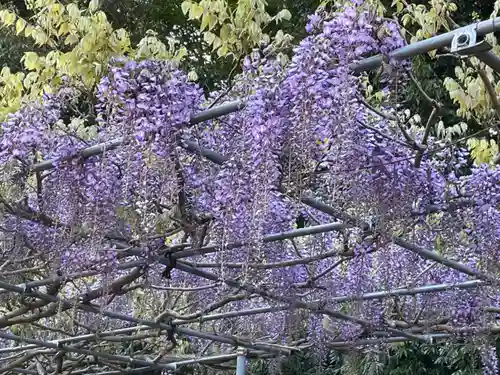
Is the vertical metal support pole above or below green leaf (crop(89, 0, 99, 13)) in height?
below

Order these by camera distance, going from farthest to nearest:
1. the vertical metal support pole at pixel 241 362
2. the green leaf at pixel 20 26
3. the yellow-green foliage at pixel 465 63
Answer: the vertical metal support pole at pixel 241 362
the green leaf at pixel 20 26
the yellow-green foliage at pixel 465 63

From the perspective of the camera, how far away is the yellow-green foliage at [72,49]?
273cm

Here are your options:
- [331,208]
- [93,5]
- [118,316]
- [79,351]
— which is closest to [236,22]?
[93,5]

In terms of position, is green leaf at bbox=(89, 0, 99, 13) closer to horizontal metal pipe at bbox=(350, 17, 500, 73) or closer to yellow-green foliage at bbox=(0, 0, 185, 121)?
yellow-green foliage at bbox=(0, 0, 185, 121)

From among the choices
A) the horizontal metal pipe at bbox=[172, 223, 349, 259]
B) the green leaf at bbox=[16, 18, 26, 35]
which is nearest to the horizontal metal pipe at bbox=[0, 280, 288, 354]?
the horizontal metal pipe at bbox=[172, 223, 349, 259]

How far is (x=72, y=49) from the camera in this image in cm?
291

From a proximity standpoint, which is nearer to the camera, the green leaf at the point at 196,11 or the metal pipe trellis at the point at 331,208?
the metal pipe trellis at the point at 331,208

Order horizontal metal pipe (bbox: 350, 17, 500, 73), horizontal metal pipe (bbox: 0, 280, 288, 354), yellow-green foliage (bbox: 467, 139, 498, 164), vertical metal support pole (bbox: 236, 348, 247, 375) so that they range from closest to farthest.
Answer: horizontal metal pipe (bbox: 350, 17, 500, 73) → yellow-green foliage (bbox: 467, 139, 498, 164) → horizontal metal pipe (bbox: 0, 280, 288, 354) → vertical metal support pole (bbox: 236, 348, 247, 375)

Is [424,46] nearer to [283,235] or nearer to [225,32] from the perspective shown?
[225,32]

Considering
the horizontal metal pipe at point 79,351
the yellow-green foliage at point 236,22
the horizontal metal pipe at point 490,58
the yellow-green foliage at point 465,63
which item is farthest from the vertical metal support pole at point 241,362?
the horizontal metal pipe at point 490,58

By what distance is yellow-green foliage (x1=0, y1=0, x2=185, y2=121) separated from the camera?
108 inches

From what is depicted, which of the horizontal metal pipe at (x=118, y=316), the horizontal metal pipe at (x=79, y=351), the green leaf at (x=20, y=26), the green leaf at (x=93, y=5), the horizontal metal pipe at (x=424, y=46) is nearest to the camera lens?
the horizontal metal pipe at (x=424, y=46)

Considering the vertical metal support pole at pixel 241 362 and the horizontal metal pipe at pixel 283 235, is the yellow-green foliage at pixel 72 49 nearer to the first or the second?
the horizontal metal pipe at pixel 283 235

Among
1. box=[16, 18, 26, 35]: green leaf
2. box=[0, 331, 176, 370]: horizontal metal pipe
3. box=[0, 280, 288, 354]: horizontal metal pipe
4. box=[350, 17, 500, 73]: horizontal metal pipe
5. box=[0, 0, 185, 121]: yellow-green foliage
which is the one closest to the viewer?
box=[350, 17, 500, 73]: horizontal metal pipe
